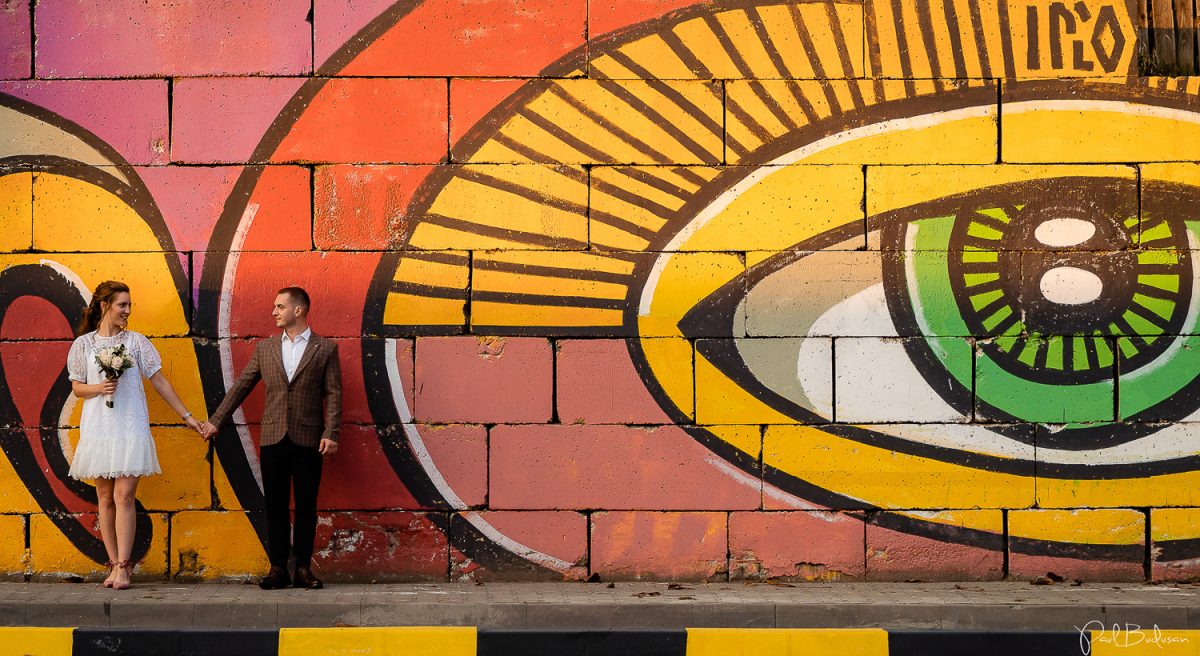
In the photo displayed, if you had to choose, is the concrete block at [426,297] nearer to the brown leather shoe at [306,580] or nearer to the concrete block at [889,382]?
the brown leather shoe at [306,580]

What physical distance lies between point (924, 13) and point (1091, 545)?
9.74 feet

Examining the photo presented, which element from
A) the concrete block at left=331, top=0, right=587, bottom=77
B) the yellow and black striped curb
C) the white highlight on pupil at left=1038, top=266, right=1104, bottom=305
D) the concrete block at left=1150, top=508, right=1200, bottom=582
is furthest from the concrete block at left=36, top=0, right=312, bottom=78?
the concrete block at left=1150, top=508, right=1200, bottom=582

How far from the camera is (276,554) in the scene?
20.4ft

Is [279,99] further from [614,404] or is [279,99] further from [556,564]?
[556,564]

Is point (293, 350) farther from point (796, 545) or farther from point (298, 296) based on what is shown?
point (796, 545)

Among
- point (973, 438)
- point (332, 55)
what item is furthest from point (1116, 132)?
point (332, 55)

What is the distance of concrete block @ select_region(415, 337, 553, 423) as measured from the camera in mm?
6602

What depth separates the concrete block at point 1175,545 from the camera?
21.5 ft

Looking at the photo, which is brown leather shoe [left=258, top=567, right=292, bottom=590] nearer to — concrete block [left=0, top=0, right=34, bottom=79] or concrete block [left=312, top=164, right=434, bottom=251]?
concrete block [left=312, top=164, right=434, bottom=251]

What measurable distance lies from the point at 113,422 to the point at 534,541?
2210 mm

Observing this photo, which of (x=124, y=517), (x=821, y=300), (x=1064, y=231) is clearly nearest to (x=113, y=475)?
(x=124, y=517)

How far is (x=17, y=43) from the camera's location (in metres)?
6.62

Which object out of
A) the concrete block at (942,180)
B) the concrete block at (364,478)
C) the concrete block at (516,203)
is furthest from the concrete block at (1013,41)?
the concrete block at (364,478)

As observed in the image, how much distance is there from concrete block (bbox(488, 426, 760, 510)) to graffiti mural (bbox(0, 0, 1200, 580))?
0.02 meters
